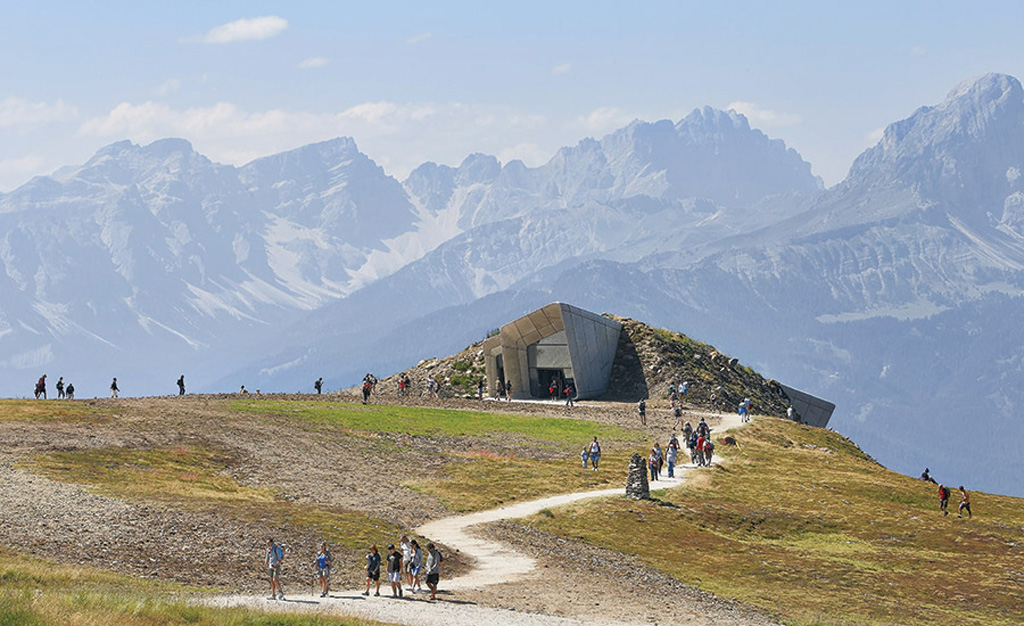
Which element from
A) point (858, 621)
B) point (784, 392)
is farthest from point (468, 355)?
point (858, 621)

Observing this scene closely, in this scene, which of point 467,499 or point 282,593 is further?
point 467,499

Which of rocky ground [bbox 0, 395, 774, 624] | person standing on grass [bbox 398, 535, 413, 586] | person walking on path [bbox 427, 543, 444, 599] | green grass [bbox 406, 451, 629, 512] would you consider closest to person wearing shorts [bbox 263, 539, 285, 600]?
rocky ground [bbox 0, 395, 774, 624]

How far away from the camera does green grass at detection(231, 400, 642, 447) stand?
3517 inches

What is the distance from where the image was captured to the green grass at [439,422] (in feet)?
293

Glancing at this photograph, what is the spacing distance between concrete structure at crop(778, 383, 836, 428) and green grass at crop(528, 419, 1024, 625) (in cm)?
5817

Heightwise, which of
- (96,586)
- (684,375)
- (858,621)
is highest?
(684,375)

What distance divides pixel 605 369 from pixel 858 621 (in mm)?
83833

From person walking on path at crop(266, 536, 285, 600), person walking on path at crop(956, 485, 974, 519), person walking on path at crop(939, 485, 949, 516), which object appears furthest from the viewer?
person walking on path at crop(956, 485, 974, 519)

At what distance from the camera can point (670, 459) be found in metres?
75.1

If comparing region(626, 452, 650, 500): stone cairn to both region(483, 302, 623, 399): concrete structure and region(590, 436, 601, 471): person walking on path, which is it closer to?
region(590, 436, 601, 471): person walking on path

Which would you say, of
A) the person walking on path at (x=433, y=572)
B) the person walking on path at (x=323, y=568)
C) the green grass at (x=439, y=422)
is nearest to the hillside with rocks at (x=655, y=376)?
the green grass at (x=439, y=422)

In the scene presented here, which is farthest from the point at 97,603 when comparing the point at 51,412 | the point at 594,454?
the point at 51,412

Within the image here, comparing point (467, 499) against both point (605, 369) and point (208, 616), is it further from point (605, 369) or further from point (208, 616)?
point (605, 369)

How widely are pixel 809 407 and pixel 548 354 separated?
36016mm
